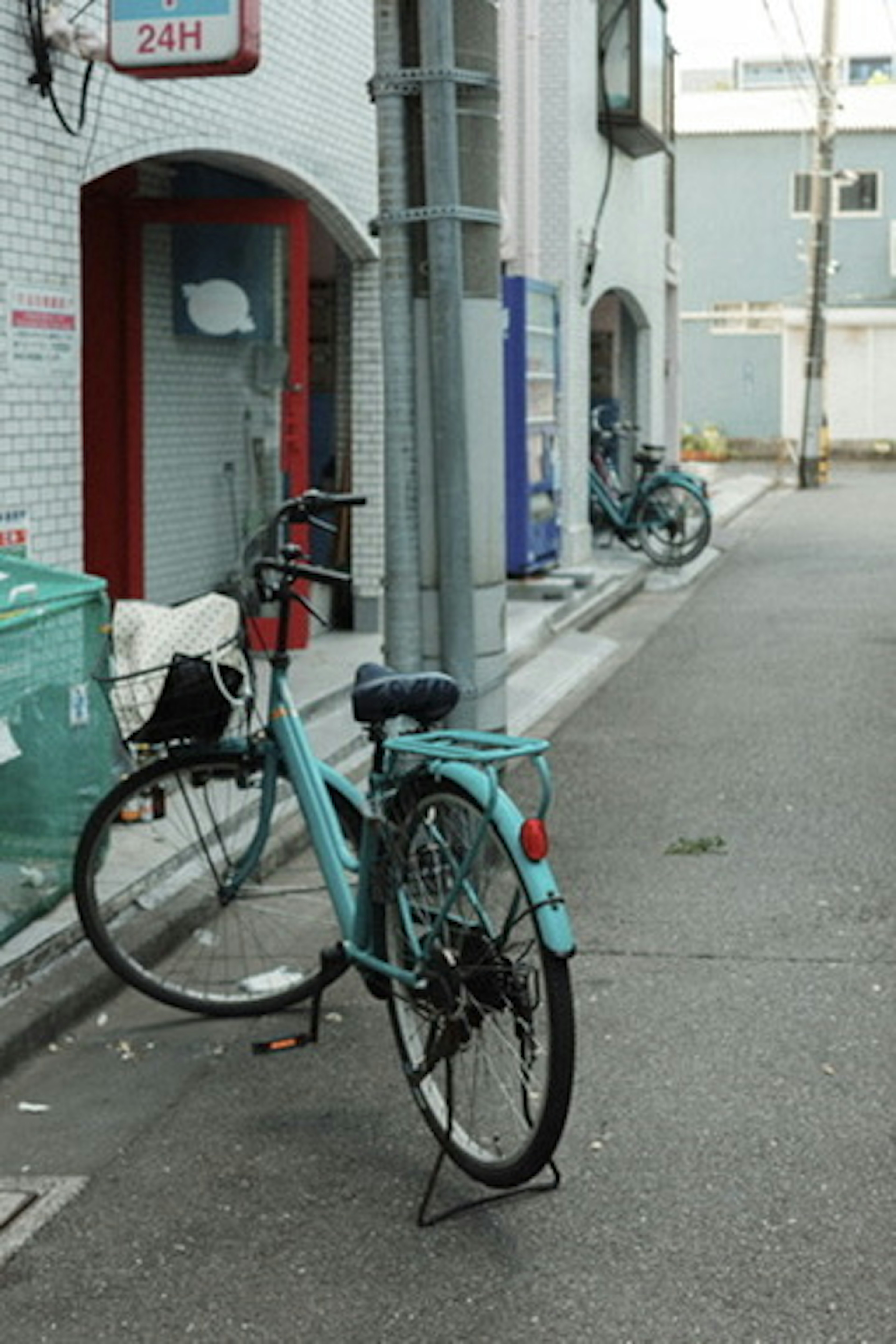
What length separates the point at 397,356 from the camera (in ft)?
24.2

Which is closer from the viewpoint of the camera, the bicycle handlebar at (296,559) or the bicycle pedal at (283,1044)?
the bicycle pedal at (283,1044)

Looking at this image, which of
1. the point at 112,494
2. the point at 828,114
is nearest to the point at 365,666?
the point at 112,494

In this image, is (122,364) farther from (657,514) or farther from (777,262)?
(777,262)

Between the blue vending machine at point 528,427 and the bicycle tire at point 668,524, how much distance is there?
2391 mm

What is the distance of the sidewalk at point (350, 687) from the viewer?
19.1ft

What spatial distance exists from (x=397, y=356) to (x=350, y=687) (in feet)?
13.5

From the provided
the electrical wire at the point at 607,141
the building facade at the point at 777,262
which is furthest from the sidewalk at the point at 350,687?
the building facade at the point at 777,262

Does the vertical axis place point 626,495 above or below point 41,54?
below

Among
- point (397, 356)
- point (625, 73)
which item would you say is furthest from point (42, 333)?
point (625, 73)

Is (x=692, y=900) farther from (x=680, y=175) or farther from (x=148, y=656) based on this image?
(x=680, y=175)

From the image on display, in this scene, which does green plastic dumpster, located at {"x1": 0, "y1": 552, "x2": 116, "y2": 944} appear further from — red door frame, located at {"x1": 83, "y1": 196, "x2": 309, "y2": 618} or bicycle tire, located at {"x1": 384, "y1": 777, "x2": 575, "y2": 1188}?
red door frame, located at {"x1": 83, "y1": 196, "x2": 309, "y2": 618}

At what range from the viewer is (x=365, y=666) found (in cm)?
537

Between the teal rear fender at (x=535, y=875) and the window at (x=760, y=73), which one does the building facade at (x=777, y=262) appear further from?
the teal rear fender at (x=535, y=875)

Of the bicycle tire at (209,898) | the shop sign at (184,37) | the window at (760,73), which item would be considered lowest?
the bicycle tire at (209,898)
